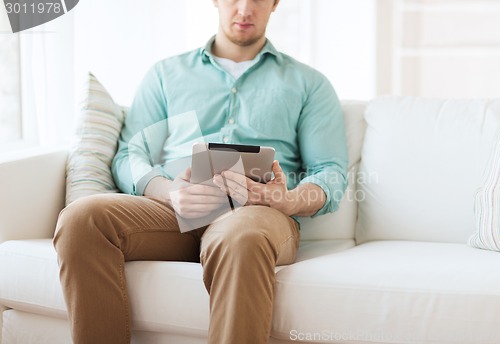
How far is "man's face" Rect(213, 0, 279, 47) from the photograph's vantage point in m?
2.24

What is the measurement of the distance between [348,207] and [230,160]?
580 millimetres

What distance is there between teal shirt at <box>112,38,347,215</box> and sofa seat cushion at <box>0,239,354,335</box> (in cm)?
32

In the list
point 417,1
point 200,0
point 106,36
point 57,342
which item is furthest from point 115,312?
point 417,1

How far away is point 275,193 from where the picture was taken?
191 centimetres

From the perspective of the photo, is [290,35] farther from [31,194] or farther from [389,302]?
[389,302]

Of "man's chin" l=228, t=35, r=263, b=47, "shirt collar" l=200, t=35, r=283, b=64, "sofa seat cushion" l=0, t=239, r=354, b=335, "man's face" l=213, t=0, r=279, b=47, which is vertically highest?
"man's face" l=213, t=0, r=279, b=47

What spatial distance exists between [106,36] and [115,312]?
1.65m

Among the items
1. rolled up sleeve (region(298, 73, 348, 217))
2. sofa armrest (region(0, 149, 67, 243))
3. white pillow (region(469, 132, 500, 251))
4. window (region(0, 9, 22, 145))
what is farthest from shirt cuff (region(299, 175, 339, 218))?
window (region(0, 9, 22, 145))

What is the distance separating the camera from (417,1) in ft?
11.8

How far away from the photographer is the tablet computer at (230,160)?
5.85 feet

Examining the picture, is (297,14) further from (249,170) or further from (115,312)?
(115,312)

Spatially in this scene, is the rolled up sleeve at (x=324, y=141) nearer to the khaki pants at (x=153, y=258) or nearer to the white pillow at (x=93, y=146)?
the khaki pants at (x=153, y=258)

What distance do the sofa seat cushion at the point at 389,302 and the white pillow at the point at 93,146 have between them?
695 millimetres

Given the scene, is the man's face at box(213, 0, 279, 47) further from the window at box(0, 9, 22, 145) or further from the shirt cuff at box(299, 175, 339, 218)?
the window at box(0, 9, 22, 145)
